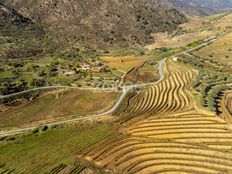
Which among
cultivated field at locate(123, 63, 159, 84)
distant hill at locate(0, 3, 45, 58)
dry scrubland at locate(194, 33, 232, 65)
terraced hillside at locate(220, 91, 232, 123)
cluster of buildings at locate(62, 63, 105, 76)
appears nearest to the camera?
terraced hillside at locate(220, 91, 232, 123)

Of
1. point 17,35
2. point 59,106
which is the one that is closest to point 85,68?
point 59,106

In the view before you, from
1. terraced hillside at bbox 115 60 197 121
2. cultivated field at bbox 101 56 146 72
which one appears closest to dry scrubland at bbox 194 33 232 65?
cultivated field at bbox 101 56 146 72

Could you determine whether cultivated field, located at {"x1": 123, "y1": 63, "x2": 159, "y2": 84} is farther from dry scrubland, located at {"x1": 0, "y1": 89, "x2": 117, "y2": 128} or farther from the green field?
the green field

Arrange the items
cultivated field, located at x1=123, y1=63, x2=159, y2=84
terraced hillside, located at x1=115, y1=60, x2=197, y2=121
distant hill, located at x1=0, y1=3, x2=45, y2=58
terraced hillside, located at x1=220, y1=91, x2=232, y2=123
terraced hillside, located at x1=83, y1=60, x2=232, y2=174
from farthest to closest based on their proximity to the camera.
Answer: distant hill, located at x1=0, y1=3, x2=45, y2=58, cultivated field, located at x1=123, y1=63, x2=159, y2=84, terraced hillside, located at x1=115, y1=60, x2=197, y2=121, terraced hillside, located at x1=220, y1=91, x2=232, y2=123, terraced hillside, located at x1=83, y1=60, x2=232, y2=174

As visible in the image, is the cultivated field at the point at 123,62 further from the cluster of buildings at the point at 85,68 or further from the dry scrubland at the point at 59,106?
the dry scrubland at the point at 59,106

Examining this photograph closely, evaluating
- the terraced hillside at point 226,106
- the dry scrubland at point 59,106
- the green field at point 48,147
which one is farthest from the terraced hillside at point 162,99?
the green field at point 48,147

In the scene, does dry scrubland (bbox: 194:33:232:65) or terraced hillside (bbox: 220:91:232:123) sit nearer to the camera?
terraced hillside (bbox: 220:91:232:123)

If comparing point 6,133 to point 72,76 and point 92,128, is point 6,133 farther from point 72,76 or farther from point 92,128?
point 72,76

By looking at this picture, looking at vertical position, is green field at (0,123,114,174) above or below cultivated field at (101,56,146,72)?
below

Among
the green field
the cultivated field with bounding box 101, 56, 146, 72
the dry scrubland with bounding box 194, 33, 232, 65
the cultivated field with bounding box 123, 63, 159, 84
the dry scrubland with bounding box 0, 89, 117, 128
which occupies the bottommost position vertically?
the green field
